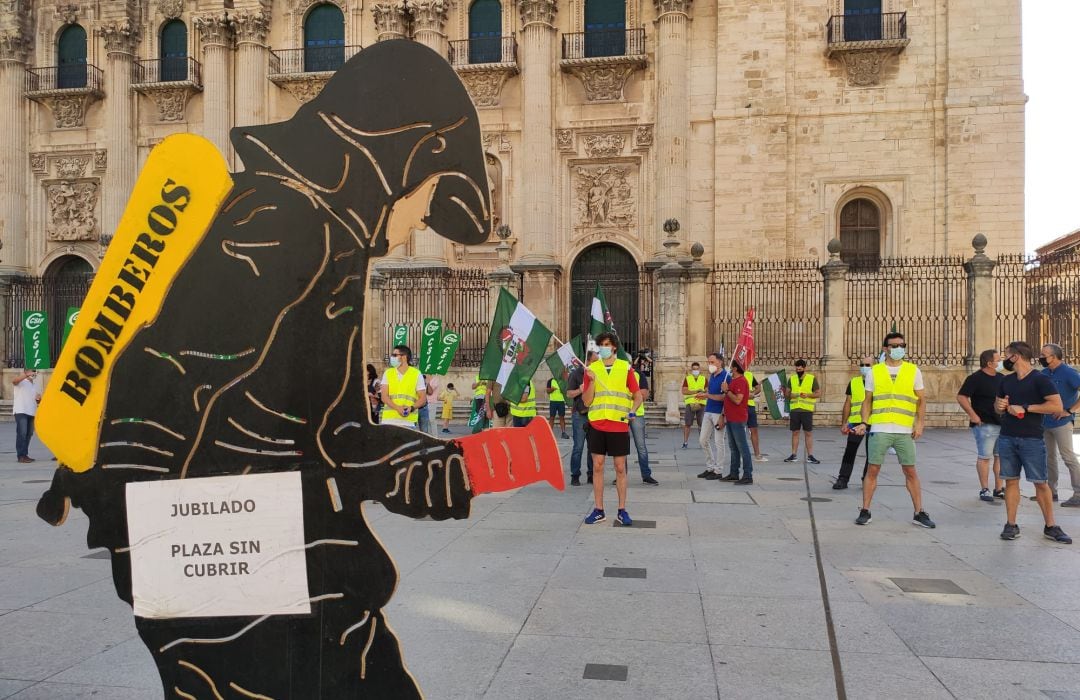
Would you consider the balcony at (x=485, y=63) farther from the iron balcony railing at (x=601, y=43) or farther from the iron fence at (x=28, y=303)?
the iron fence at (x=28, y=303)

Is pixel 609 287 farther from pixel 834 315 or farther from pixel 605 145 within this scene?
pixel 834 315

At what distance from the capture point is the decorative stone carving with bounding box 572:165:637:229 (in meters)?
24.1

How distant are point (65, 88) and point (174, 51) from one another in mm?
4224

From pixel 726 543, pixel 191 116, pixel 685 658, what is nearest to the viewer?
pixel 685 658

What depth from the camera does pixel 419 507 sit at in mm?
Result: 2391

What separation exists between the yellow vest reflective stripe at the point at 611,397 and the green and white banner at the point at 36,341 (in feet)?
34.9

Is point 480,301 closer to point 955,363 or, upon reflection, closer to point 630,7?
point 630,7

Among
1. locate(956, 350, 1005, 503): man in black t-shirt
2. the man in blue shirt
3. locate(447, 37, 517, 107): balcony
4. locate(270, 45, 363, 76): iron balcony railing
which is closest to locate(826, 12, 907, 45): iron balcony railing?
locate(447, 37, 517, 107): balcony

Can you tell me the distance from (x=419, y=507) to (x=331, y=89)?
1.40 meters

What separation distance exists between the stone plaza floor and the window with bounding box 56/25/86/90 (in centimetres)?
2525

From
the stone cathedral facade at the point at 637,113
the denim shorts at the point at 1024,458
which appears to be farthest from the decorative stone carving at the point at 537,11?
the denim shorts at the point at 1024,458

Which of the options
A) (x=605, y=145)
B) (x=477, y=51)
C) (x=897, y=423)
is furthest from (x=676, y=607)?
(x=477, y=51)

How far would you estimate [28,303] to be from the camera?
2392 cm

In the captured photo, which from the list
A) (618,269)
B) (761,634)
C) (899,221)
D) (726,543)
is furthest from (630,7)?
(761,634)
